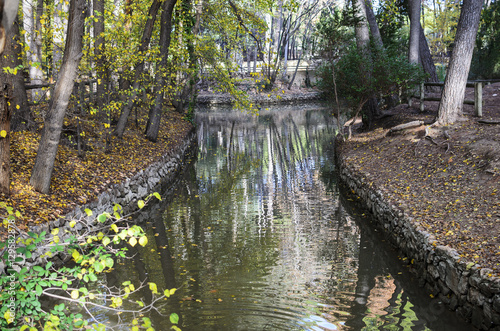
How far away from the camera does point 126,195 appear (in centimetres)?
1156

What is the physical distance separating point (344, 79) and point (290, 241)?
9715 mm

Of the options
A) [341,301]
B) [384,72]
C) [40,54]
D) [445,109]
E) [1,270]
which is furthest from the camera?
[384,72]

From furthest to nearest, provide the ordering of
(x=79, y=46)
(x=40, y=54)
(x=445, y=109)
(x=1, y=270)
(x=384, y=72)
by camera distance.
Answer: (x=384, y=72) < (x=40, y=54) < (x=445, y=109) < (x=79, y=46) < (x=1, y=270)

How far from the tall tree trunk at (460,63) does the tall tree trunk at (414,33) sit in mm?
5702

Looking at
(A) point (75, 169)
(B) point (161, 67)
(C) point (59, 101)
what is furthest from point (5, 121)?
(B) point (161, 67)

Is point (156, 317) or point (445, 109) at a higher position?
point (445, 109)

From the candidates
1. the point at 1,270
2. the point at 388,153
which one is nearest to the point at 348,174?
the point at 388,153

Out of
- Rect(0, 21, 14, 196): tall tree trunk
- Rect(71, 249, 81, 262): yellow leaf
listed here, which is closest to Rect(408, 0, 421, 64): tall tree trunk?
Rect(0, 21, 14, 196): tall tree trunk

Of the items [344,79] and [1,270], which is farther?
[344,79]

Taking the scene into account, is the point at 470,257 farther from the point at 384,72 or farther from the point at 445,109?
the point at 384,72

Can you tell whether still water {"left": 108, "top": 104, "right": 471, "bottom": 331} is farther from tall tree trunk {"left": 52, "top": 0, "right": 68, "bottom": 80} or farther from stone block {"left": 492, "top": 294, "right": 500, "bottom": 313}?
tall tree trunk {"left": 52, "top": 0, "right": 68, "bottom": 80}

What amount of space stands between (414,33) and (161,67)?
36.1ft

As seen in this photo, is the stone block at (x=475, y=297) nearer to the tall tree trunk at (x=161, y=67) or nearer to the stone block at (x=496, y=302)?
the stone block at (x=496, y=302)

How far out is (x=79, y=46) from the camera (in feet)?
28.5
